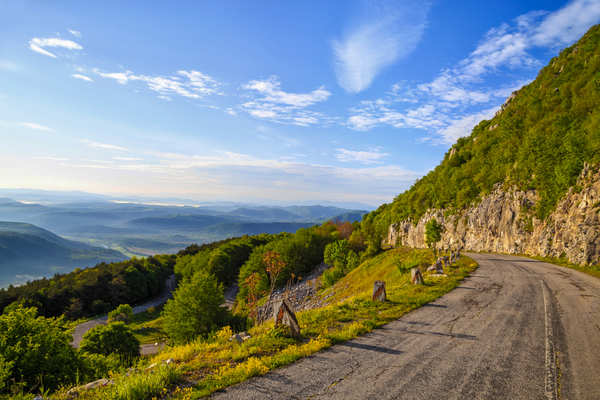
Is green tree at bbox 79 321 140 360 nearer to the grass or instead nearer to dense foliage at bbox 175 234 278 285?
the grass

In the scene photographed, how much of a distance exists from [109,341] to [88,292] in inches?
2351

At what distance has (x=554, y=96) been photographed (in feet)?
184

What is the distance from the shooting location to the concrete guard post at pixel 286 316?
1028 cm

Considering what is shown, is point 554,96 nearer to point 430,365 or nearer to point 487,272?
point 487,272

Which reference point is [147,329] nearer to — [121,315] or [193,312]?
[121,315]

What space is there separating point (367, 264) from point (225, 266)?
5737cm

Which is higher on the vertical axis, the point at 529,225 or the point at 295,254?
the point at 529,225

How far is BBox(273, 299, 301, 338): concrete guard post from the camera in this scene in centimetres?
1028

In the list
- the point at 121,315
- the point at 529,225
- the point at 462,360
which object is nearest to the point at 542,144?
the point at 529,225

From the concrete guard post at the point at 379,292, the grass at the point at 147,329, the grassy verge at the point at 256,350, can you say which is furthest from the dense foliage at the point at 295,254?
the grassy verge at the point at 256,350

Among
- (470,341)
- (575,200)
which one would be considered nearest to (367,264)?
(575,200)

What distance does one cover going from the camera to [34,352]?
12.0 m

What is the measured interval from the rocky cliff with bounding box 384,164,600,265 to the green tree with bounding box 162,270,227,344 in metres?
40.5

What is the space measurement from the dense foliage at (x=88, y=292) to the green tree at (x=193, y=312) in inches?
2427
